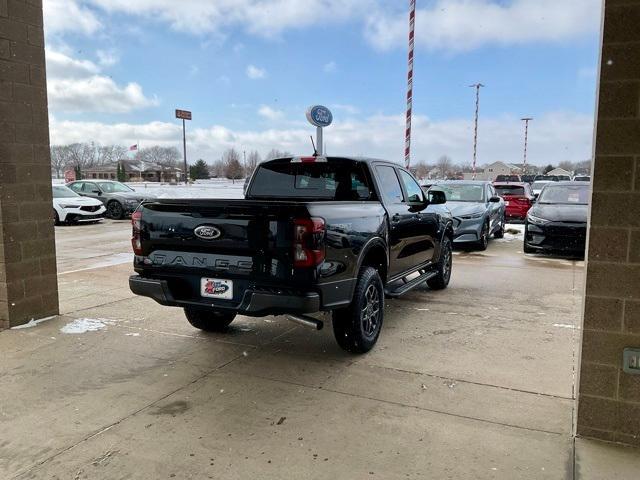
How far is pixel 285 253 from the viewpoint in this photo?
3.76 meters

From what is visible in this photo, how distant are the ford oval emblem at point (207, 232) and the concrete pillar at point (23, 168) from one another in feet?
8.11

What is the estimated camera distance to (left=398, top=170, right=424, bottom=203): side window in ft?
20.0

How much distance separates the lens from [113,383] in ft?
13.2

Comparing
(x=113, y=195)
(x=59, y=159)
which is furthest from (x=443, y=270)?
(x=59, y=159)

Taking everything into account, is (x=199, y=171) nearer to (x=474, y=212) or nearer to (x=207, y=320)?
(x=474, y=212)

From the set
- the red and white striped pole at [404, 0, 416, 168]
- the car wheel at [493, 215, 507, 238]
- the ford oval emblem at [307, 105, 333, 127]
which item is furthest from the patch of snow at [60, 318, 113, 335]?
the car wheel at [493, 215, 507, 238]

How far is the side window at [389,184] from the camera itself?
17.6ft

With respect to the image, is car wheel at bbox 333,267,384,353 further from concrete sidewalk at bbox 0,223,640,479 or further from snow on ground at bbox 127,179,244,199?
snow on ground at bbox 127,179,244,199

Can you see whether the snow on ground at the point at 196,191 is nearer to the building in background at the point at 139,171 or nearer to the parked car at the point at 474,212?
the parked car at the point at 474,212

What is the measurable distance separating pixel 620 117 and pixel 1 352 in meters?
5.16

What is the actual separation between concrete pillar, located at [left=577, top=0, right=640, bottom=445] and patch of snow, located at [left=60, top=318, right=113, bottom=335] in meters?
4.56

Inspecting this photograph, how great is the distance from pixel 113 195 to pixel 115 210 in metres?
0.60

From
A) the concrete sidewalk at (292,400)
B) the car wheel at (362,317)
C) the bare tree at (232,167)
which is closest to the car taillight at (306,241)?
the car wheel at (362,317)

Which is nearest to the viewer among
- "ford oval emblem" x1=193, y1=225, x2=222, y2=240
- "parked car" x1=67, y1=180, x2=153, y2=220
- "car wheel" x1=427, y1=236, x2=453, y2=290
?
"ford oval emblem" x1=193, y1=225, x2=222, y2=240
